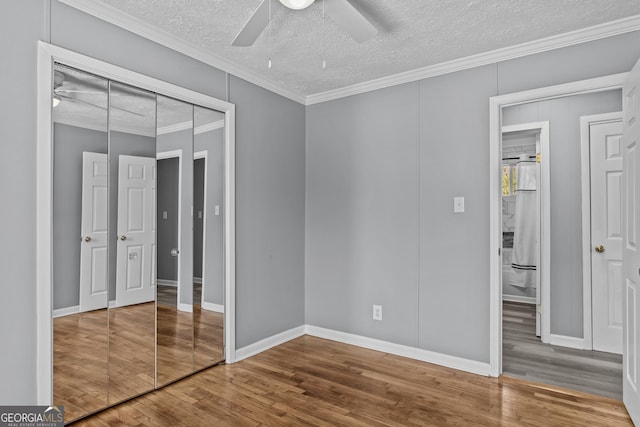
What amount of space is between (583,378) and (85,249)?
3.74 meters

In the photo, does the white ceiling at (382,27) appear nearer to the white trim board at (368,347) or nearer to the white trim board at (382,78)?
the white trim board at (382,78)

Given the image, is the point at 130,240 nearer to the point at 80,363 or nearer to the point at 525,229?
the point at 80,363

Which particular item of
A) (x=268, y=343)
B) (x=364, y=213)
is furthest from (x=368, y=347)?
(x=364, y=213)

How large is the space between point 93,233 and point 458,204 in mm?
2742

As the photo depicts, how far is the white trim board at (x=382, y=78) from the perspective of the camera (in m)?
2.43

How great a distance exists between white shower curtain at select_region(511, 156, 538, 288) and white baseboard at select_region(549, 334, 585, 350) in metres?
1.82

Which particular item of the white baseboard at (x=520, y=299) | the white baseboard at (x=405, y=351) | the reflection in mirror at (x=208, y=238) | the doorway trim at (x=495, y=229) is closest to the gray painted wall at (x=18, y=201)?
the reflection in mirror at (x=208, y=238)

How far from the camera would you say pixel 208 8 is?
2371mm

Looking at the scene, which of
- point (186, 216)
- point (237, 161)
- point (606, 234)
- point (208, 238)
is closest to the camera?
point (186, 216)

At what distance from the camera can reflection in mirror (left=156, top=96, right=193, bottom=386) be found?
277 centimetres

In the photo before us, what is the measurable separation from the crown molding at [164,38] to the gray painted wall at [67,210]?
0.74 m

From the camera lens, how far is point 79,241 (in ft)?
7.54

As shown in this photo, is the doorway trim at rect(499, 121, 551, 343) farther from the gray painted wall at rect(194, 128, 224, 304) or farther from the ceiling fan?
the gray painted wall at rect(194, 128, 224, 304)

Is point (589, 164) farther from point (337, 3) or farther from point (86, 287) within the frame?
point (86, 287)
